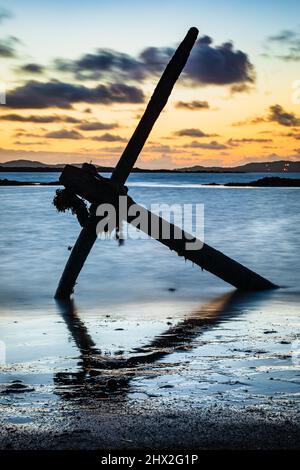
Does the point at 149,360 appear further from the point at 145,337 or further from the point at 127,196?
the point at 127,196

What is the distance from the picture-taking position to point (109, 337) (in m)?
7.34

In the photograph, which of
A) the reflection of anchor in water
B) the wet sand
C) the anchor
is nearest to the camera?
the wet sand

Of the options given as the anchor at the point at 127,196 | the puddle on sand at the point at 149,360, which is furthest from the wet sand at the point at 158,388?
the anchor at the point at 127,196

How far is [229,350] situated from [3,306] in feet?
15.2

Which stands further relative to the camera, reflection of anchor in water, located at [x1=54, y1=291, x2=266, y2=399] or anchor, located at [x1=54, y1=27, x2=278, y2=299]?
anchor, located at [x1=54, y1=27, x2=278, y2=299]

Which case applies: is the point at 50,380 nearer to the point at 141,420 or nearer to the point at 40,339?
the point at 141,420

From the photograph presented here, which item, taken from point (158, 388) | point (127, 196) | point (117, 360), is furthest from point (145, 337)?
point (127, 196)

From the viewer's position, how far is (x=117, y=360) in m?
6.19

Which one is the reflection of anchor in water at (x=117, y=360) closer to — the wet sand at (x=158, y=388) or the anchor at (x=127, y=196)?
the wet sand at (x=158, y=388)

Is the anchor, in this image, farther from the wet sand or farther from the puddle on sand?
the wet sand

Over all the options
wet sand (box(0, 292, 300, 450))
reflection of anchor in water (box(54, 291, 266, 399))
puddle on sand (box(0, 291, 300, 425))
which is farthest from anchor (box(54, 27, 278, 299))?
wet sand (box(0, 292, 300, 450))

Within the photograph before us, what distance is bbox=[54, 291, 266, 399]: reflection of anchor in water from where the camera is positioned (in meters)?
5.19
